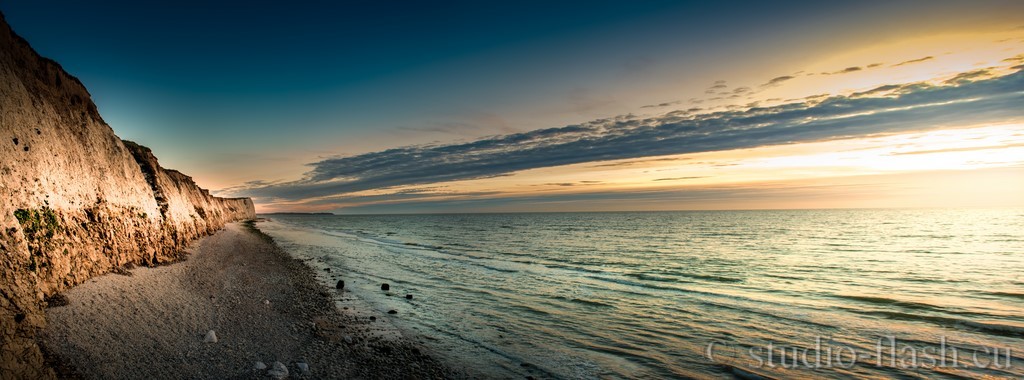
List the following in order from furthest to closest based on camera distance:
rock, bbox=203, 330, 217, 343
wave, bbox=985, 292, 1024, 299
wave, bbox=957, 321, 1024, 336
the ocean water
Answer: wave, bbox=985, 292, 1024, 299 → wave, bbox=957, 321, 1024, 336 → the ocean water → rock, bbox=203, 330, 217, 343

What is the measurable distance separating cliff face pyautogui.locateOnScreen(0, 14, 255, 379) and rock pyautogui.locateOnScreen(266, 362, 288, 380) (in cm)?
344

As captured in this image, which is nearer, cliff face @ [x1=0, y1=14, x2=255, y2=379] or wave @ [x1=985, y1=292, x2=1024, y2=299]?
cliff face @ [x1=0, y1=14, x2=255, y2=379]

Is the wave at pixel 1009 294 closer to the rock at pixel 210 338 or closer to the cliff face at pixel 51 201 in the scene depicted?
the rock at pixel 210 338

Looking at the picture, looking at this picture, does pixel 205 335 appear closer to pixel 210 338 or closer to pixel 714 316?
pixel 210 338

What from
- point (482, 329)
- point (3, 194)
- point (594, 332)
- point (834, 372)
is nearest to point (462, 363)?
point (482, 329)

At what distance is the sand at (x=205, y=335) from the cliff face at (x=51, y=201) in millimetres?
687

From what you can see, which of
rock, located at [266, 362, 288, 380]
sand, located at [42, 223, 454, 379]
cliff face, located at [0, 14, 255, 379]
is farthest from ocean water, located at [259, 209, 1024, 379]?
cliff face, located at [0, 14, 255, 379]

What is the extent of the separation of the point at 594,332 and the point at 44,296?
14313 millimetres

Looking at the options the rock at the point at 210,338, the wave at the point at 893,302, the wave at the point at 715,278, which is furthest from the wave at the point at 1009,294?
the rock at the point at 210,338

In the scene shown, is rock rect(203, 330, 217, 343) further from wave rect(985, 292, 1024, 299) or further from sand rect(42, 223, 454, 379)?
wave rect(985, 292, 1024, 299)

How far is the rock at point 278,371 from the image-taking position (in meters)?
8.86

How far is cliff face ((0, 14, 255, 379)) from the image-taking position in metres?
8.38

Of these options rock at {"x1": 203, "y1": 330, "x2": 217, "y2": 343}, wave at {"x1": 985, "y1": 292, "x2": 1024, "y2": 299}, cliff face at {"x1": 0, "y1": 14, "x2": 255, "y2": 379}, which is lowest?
wave at {"x1": 985, "y1": 292, "x2": 1024, "y2": 299}

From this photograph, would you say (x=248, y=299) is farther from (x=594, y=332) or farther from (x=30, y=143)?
(x=594, y=332)
